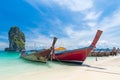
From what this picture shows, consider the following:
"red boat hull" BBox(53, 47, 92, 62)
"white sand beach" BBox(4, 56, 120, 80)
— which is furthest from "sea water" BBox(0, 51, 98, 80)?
"white sand beach" BBox(4, 56, 120, 80)

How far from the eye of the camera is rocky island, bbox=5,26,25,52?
8950cm

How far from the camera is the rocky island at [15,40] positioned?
8950 cm

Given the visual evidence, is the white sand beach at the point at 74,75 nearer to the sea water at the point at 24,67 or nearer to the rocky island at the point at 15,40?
the sea water at the point at 24,67

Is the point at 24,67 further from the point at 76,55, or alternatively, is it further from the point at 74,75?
the point at 74,75

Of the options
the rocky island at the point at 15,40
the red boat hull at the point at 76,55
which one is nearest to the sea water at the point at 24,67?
the red boat hull at the point at 76,55

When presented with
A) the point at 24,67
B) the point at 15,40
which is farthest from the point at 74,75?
the point at 15,40

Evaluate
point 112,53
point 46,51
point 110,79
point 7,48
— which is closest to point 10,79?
point 110,79

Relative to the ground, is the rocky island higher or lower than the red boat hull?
higher

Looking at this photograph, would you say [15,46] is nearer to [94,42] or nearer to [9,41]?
[9,41]

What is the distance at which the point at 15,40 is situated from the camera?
295 ft

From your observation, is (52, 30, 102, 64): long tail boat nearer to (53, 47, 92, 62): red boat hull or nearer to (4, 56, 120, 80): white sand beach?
(53, 47, 92, 62): red boat hull

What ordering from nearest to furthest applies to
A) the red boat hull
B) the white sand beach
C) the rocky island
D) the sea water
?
the white sand beach → the sea water → the red boat hull → the rocky island

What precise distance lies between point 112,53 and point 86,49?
25.0 m

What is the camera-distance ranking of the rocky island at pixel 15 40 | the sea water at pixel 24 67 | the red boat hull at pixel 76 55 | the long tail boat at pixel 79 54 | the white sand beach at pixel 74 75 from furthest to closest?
the rocky island at pixel 15 40, the red boat hull at pixel 76 55, the long tail boat at pixel 79 54, the sea water at pixel 24 67, the white sand beach at pixel 74 75
